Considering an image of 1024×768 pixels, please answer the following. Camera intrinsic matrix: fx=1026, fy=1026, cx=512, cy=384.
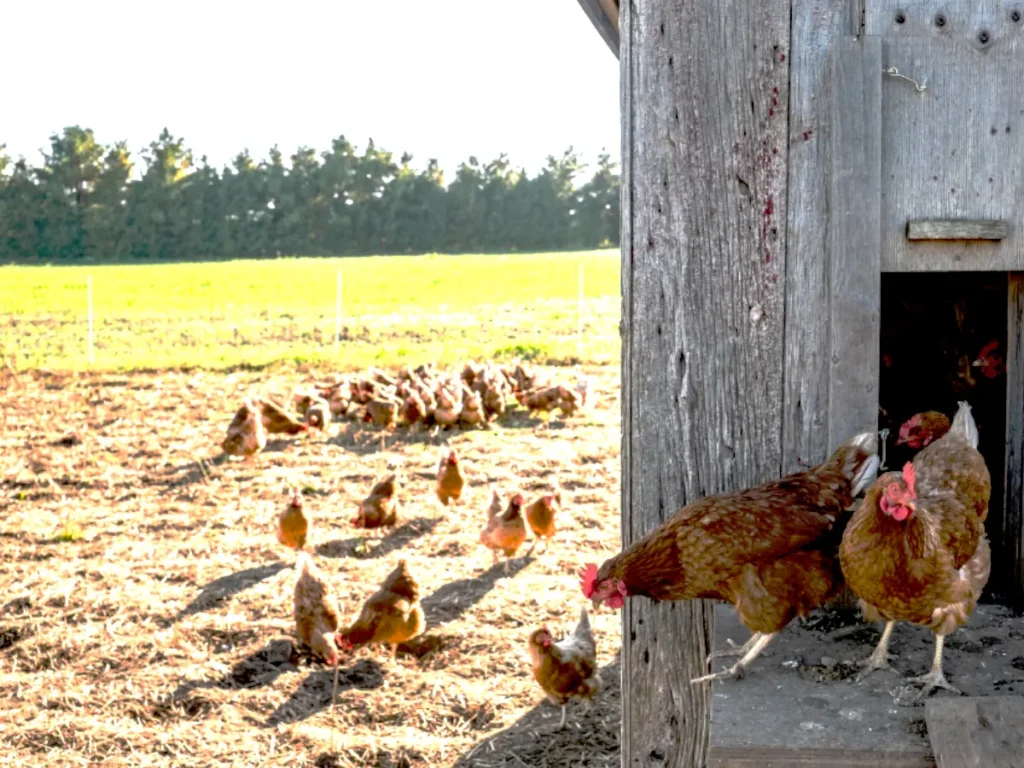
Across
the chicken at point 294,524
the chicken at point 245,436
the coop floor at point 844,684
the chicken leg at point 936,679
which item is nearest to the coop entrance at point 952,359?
the coop floor at point 844,684

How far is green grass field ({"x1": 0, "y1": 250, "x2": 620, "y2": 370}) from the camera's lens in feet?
48.5

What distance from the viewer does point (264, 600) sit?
5656mm

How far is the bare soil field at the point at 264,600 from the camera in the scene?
13.8 feet

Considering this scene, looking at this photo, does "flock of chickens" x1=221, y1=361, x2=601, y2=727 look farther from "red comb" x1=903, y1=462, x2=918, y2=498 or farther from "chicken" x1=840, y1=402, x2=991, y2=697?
"red comb" x1=903, y1=462, x2=918, y2=498

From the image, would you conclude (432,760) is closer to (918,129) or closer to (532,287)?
(918,129)

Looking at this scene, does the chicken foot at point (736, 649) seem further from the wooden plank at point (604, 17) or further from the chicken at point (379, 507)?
the chicken at point (379, 507)

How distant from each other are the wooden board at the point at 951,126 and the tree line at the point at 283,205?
1590 inches

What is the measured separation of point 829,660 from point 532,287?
81.7 ft

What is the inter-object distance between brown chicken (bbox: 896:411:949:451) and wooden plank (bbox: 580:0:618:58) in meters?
1.70

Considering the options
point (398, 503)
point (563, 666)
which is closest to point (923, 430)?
point (563, 666)

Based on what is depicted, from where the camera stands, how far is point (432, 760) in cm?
399

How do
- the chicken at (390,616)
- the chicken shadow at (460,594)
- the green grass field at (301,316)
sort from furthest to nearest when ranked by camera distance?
the green grass field at (301,316) → the chicken shadow at (460,594) → the chicken at (390,616)

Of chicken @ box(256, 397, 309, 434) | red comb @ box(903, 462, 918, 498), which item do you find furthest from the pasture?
red comb @ box(903, 462, 918, 498)

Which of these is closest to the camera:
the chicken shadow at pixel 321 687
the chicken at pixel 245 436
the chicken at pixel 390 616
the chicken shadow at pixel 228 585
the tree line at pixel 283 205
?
the chicken shadow at pixel 321 687
